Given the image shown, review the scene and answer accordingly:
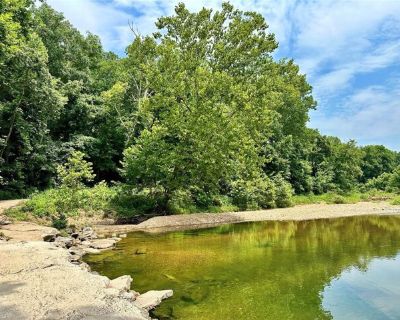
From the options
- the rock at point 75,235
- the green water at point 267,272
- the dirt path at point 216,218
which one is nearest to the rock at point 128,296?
the green water at point 267,272

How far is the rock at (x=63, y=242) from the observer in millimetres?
15157

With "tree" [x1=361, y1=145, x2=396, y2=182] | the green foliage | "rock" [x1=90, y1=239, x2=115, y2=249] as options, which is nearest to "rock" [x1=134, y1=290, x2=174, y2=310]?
"rock" [x1=90, y1=239, x2=115, y2=249]

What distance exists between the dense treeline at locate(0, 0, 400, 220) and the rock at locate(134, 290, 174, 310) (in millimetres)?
12658

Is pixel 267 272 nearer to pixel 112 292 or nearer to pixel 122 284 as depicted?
pixel 122 284

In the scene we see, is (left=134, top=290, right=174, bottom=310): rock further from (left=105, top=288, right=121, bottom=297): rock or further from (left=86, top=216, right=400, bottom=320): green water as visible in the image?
(left=105, top=288, right=121, bottom=297): rock

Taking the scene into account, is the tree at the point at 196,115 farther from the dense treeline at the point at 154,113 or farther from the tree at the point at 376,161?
the tree at the point at 376,161

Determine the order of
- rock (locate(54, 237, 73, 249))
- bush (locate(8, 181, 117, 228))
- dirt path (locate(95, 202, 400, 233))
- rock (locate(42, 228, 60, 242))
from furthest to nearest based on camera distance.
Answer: dirt path (locate(95, 202, 400, 233)), bush (locate(8, 181, 117, 228)), rock (locate(42, 228, 60, 242)), rock (locate(54, 237, 73, 249))

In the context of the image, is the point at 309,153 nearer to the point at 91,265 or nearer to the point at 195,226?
the point at 195,226

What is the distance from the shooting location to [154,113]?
30.5 m

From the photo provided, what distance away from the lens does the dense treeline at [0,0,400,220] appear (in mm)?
26547

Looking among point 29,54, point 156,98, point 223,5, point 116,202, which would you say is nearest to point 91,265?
point 116,202

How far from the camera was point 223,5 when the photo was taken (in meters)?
32.5

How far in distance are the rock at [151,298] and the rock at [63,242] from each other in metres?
6.99

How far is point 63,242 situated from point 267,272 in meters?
8.48
